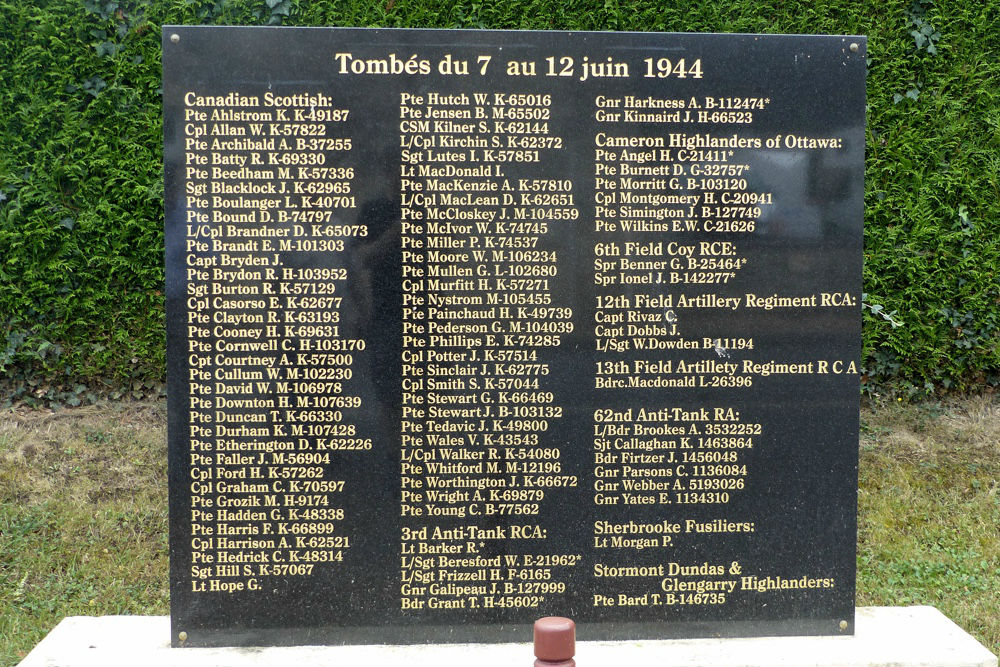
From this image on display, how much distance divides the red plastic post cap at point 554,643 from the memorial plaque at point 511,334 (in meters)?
1.07

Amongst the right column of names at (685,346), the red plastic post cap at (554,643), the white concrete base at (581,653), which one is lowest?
the white concrete base at (581,653)

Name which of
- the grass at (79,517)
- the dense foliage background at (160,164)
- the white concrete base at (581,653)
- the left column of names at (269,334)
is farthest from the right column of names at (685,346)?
the grass at (79,517)

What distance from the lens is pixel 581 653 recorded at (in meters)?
3.97

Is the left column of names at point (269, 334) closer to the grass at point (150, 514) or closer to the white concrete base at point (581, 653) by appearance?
the white concrete base at point (581, 653)

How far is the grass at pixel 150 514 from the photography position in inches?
210

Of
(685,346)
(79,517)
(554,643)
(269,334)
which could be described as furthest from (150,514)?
(554,643)

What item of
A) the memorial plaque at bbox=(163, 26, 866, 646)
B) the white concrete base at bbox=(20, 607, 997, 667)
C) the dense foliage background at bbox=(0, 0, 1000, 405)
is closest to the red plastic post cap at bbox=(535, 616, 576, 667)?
the white concrete base at bbox=(20, 607, 997, 667)

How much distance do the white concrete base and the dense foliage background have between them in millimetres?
2681

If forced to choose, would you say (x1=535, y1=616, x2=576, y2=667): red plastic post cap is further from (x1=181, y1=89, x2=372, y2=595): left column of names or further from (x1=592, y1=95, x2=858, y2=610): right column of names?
(x1=181, y1=89, x2=372, y2=595): left column of names

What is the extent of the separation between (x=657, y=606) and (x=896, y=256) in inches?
146

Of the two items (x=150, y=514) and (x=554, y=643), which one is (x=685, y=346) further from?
(x=150, y=514)

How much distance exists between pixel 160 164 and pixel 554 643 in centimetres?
465

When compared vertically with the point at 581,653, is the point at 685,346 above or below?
above

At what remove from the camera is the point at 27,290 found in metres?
6.39
